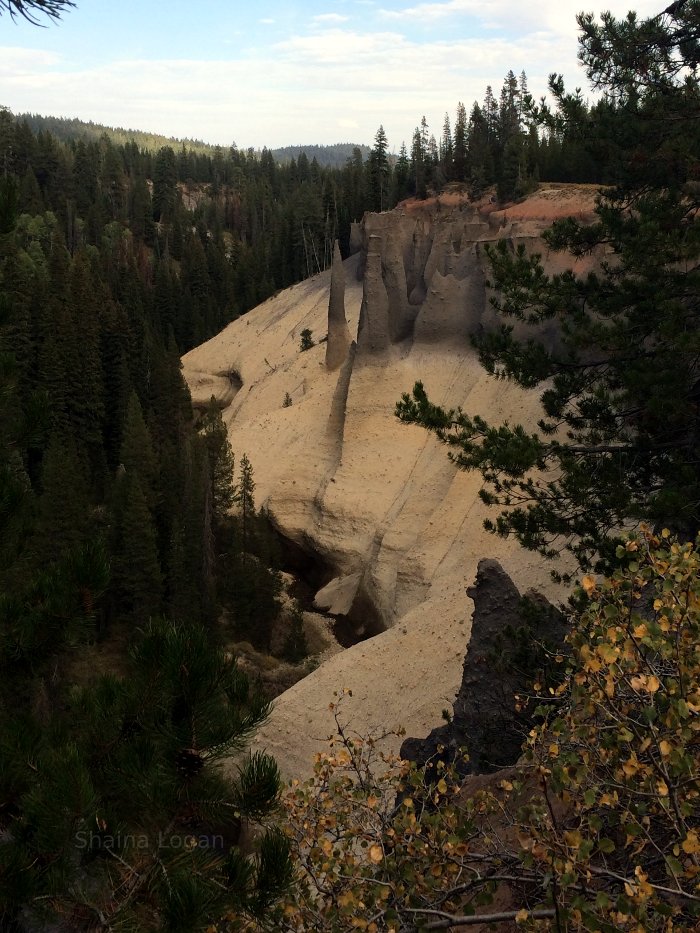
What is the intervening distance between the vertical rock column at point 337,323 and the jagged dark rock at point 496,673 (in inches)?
813

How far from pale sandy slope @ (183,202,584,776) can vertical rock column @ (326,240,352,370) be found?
3.39ft

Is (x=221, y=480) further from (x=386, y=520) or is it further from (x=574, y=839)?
(x=574, y=839)

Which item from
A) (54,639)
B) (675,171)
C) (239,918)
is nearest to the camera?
(239,918)

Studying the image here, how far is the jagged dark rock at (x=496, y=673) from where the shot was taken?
9742 millimetres

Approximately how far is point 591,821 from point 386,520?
1986 centimetres

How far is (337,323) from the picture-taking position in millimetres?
31422

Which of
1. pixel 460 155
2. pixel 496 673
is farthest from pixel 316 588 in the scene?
pixel 460 155

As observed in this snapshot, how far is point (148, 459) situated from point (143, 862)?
75.3 ft

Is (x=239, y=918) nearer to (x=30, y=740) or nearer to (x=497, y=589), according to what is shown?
(x=30, y=740)

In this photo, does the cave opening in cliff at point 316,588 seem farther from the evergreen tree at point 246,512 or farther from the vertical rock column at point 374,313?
the vertical rock column at point 374,313

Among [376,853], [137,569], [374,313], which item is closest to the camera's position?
[376,853]

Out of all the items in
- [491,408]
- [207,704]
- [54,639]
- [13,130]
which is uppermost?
[13,130]

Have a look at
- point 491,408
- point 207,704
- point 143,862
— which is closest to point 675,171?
point 207,704

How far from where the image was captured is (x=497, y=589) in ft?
39.7
